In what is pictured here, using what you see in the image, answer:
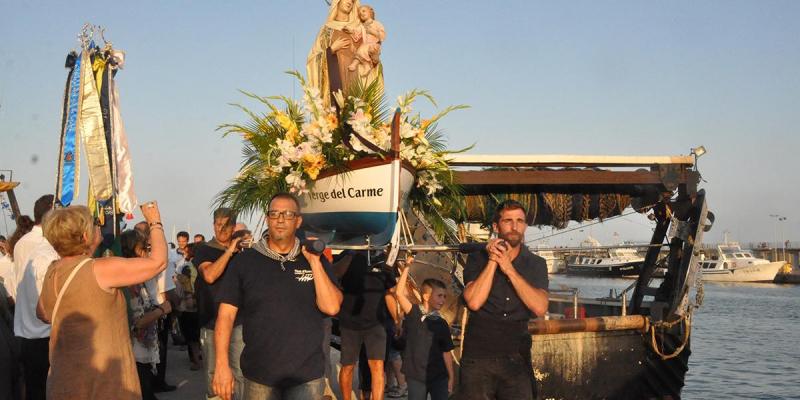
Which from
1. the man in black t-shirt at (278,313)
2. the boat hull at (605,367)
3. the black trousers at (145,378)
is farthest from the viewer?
the boat hull at (605,367)

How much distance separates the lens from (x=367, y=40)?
33.6ft

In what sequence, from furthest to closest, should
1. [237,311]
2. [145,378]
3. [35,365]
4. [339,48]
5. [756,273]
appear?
[756,273] → [339,48] → [145,378] → [35,365] → [237,311]

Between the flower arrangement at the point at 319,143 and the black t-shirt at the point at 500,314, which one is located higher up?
the flower arrangement at the point at 319,143

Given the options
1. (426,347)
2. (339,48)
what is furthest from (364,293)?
(339,48)

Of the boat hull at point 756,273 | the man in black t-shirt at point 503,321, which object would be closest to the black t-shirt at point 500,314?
the man in black t-shirt at point 503,321

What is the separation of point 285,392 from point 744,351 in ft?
94.6

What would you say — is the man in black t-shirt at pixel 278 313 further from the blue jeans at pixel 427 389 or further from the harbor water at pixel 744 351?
the harbor water at pixel 744 351

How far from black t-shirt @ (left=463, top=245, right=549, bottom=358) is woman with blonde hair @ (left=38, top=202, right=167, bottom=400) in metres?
2.13

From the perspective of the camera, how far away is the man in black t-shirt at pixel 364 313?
9.18 m

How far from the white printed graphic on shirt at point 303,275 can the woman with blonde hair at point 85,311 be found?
79 cm

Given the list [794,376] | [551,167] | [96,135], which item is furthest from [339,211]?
[794,376]

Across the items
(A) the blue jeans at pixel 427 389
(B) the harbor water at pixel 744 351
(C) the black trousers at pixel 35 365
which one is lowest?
(B) the harbor water at pixel 744 351

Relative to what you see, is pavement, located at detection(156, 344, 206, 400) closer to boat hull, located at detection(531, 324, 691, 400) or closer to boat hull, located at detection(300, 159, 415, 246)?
boat hull, located at detection(300, 159, 415, 246)

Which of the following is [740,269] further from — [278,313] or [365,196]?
[278,313]
